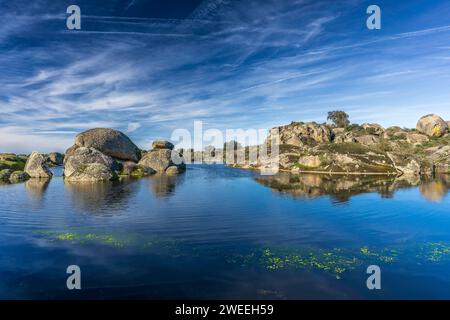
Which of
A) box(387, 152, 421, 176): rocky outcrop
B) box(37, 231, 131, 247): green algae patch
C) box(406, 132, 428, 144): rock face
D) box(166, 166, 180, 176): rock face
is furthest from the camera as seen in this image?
box(406, 132, 428, 144): rock face

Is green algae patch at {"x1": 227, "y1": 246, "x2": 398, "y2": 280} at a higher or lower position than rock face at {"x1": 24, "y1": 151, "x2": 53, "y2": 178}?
lower

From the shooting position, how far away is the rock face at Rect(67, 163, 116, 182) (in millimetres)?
58531

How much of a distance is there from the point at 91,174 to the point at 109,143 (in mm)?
18578

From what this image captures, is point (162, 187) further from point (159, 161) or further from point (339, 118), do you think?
point (339, 118)

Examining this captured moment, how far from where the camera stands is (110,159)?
69875 mm

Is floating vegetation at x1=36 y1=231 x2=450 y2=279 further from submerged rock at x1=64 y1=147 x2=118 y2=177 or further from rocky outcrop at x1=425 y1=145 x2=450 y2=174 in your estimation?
rocky outcrop at x1=425 y1=145 x2=450 y2=174

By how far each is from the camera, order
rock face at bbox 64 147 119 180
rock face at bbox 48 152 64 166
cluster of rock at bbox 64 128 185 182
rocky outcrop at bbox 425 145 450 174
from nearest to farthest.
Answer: cluster of rock at bbox 64 128 185 182 < rock face at bbox 64 147 119 180 < rocky outcrop at bbox 425 145 450 174 < rock face at bbox 48 152 64 166

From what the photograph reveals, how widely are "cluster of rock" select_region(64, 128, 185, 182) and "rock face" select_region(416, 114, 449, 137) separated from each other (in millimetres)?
98818

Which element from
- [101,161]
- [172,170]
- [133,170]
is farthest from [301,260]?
[172,170]

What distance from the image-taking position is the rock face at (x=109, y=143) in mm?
73875

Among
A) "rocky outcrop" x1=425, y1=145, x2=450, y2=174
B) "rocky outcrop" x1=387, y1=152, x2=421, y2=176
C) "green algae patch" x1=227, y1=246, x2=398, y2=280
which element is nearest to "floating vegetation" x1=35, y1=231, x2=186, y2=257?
"green algae patch" x1=227, y1=246, x2=398, y2=280

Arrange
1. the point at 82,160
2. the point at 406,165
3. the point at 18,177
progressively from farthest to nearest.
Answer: the point at 406,165, the point at 82,160, the point at 18,177

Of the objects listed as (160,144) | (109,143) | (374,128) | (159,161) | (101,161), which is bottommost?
(159,161)
